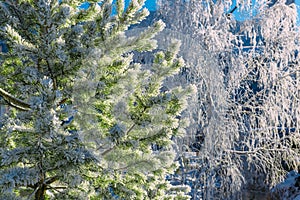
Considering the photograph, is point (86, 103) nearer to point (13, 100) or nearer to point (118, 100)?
point (118, 100)

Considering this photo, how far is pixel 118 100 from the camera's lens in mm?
2066

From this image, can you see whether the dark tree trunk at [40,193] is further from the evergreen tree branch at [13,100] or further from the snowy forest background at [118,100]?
the evergreen tree branch at [13,100]

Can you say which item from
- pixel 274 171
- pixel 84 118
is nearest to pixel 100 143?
pixel 84 118

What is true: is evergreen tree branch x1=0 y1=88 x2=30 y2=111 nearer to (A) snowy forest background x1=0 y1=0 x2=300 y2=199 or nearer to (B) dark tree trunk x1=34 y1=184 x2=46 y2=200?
(A) snowy forest background x1=0 y1=0 x2=300 y2=199

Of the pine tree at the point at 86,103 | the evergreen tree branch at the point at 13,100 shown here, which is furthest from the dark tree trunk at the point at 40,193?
the evergreen tree branch at the point at 13,100

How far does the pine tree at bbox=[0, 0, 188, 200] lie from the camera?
166 cm

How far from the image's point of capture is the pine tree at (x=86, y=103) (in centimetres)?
166

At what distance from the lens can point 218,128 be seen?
4.39 metres

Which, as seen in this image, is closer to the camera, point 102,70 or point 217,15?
point 102,70

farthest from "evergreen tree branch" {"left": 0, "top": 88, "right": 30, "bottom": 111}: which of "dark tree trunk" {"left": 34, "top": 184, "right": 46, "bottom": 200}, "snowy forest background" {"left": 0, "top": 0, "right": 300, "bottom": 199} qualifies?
"dark tree trunk" {"left": 34, "top": 184, "right": 46, "bottom": 200}

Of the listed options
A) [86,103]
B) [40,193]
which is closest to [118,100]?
[86,103]

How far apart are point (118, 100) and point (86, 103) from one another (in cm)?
32

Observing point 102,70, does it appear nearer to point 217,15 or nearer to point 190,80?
point 190,80

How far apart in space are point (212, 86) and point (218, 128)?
21.8 inches
